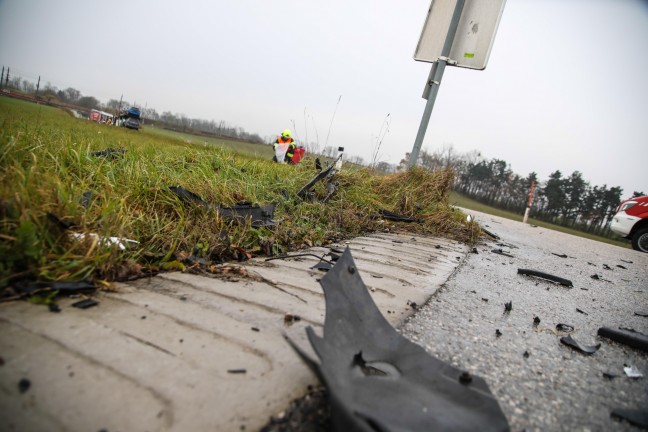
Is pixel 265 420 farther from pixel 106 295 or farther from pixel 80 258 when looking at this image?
pixel 80 258

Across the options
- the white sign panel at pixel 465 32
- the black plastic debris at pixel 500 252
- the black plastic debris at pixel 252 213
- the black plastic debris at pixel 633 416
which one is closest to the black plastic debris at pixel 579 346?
the black plastic debris at pixel 633 416

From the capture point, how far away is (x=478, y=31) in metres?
4.50

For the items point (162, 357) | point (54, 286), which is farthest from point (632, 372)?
point (54, 286)

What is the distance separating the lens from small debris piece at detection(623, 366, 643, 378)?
112 cm

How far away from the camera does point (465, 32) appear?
15.0ft

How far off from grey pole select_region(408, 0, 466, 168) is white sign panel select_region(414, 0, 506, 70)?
0.42 feet

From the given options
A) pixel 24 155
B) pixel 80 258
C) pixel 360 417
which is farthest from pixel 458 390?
pixel 24 155

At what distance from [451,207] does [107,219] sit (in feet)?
14.4

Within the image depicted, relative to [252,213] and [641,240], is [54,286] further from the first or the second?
[641,240]

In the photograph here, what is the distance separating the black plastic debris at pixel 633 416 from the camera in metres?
0.86

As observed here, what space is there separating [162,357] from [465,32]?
17.8 ft

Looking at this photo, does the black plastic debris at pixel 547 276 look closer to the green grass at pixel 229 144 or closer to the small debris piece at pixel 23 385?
the small debris piece at pixel 23 385

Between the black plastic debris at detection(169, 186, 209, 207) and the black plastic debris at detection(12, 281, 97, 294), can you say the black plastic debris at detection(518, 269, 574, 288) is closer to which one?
the black plastic debris at detection(169, 186, 209, 207)

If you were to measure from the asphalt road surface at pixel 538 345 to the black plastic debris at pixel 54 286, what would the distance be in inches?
47.4
